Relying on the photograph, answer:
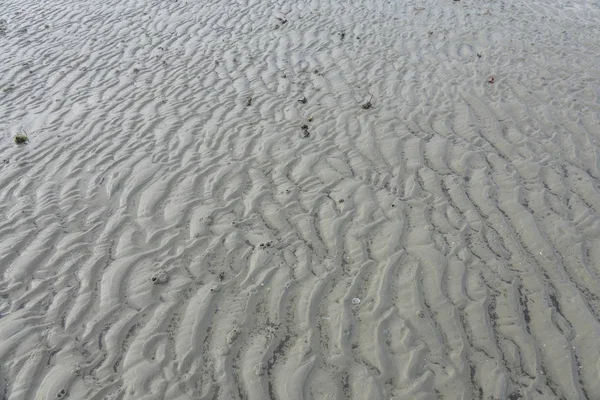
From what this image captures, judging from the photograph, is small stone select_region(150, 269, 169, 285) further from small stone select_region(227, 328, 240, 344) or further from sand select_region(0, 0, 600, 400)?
small stone select_region(227, 328, 240, 344)

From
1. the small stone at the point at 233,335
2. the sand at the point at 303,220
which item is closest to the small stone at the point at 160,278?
the sand at the point at 303,220

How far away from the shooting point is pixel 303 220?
5219 millimetres

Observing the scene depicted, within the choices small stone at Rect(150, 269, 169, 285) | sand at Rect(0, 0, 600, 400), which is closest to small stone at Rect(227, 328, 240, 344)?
sand at Rect(0, 0, 600, 400)

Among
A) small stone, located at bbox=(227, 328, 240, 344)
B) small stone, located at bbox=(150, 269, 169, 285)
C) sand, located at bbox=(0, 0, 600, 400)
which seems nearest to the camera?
sand, located at bbox=(0, 0, 600, 400)

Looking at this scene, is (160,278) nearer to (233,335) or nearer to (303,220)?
(233,335)

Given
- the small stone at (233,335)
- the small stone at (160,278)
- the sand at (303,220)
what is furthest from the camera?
the small stone at (160,278)

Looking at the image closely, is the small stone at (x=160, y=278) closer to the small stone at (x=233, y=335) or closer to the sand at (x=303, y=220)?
the sand at (x=303, y=220)

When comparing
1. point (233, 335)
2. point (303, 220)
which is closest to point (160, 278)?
point (233, 335)

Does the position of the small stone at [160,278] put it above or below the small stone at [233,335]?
above

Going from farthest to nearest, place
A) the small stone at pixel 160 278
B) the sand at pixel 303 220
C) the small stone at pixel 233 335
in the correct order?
the small stone at pixel 160 278 < the small stone at pixel 233 335 < the sand at pixel 303 220

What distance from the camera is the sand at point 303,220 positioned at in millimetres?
3789

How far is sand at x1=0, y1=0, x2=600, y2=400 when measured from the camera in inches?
149

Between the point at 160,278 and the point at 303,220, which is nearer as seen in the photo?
the point at 160,278

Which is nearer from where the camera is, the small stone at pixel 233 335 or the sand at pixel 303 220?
the sand at pixel 303 220
